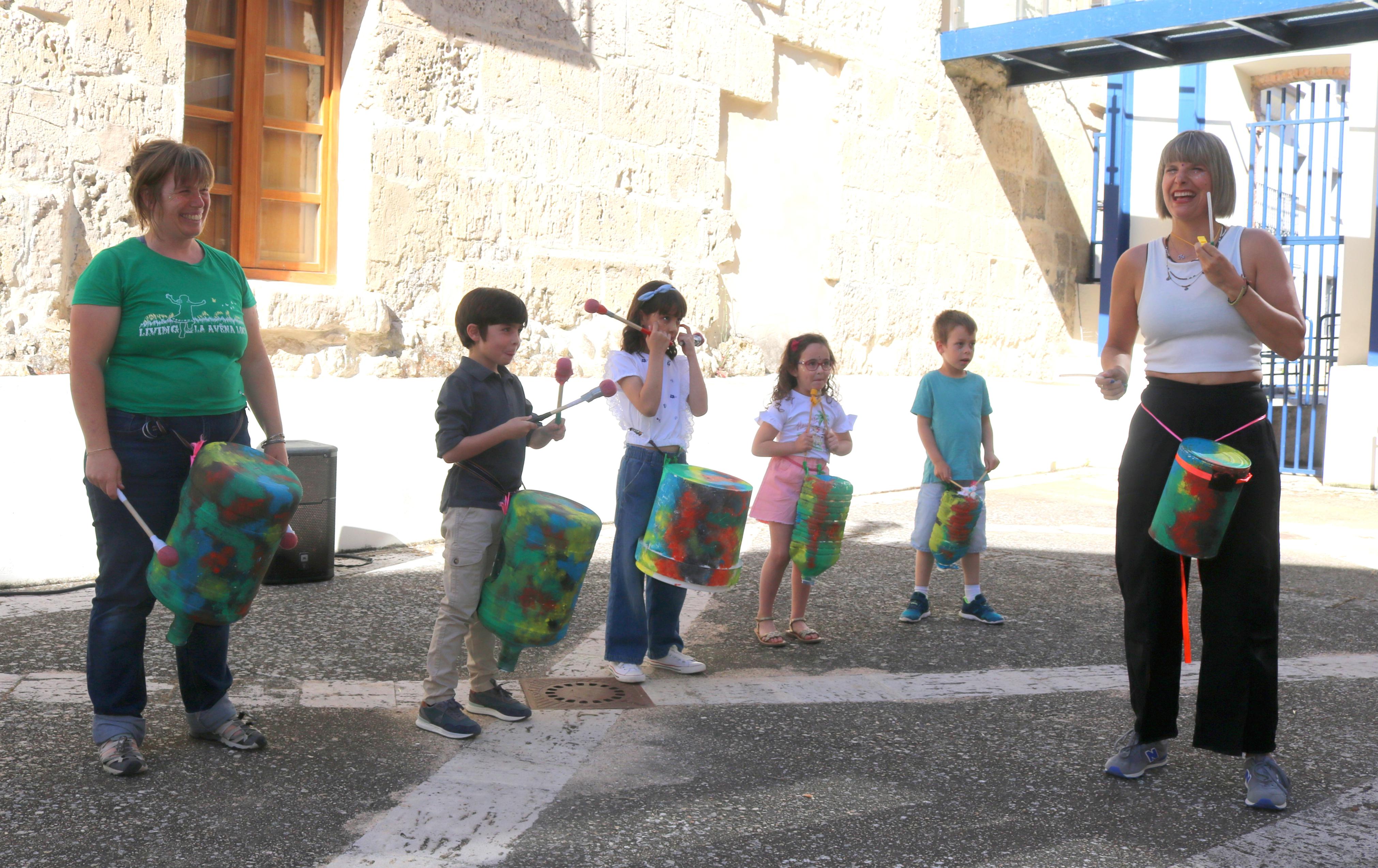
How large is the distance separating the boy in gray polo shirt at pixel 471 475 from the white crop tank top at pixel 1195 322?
1.60m

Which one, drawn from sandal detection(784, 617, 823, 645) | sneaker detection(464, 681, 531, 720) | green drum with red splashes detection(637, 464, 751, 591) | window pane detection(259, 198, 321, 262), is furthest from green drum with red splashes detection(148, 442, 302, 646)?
window pane detection(259, 198, 321, 262)

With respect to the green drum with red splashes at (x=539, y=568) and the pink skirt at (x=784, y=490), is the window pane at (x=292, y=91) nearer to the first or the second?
the pink skirt at (x=784, y=490)

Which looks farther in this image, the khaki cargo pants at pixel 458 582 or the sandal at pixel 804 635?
the sandal at pixel 804 635

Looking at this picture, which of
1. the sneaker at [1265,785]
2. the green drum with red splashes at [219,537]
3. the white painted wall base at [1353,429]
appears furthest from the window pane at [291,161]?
the white painted wall base at [1353,429]

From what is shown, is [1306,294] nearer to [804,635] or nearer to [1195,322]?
[804,635]

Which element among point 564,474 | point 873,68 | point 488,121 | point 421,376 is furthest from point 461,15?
point 873,68

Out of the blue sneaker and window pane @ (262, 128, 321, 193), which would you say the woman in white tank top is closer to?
the blue sneaker

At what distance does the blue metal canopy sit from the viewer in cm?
884

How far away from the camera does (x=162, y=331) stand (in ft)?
9.91

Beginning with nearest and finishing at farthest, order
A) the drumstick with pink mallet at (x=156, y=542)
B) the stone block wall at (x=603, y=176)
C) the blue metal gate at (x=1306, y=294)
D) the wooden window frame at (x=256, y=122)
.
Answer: the drumstick with pink mallet at (x=156, y=542) → the stone block wall at (x=603, y=176) → the wooden window frame at (x=256, y=122) → the blue metal gate at (x=1306, y=294)

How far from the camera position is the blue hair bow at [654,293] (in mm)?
3914

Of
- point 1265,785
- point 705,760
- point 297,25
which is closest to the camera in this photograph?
point 1265,785

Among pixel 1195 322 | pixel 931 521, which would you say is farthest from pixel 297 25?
pixel 1195 322

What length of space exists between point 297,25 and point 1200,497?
17.5 ft
